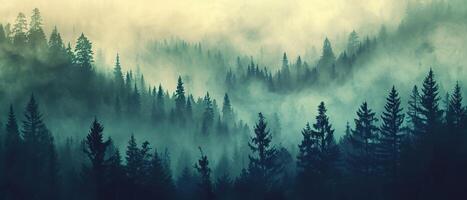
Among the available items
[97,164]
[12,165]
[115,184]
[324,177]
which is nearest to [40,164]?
[12,165]

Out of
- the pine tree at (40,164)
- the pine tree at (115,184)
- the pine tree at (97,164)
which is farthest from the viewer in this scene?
the pine tree at (40,164)

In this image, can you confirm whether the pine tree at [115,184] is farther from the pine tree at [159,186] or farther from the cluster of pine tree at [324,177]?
the pine tree at [159,186]

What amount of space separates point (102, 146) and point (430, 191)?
3104 cm

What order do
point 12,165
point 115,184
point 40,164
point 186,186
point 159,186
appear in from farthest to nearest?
point 40,164 < point 186,186 < point 12,165 < point 159,186 < point 115,184

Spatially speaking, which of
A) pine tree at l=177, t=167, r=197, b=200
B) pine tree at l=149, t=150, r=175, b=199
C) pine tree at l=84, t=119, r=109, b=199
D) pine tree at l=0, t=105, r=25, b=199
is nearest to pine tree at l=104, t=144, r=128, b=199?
pine tree at l=84, t=119, r=109, b=199

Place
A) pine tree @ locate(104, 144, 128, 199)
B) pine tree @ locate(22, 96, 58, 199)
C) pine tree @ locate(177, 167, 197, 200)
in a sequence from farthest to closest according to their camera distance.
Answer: pine tree @ locate(177, 167, 197, 200) < pine tree @ locate(22, 96, 58, 199) < pine tree @ locate(104, 144, 128, 199)

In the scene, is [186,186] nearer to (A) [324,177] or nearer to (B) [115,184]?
(A) [324,177]

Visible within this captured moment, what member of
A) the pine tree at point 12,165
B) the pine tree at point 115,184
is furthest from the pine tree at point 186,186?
the pine tree at point 115,184

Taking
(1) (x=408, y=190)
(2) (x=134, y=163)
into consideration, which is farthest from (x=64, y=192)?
(1) (x=408, y=190)

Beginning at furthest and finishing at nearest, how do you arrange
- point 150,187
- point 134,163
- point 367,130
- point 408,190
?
point 367,130 < point 134,163 < point 150,187 < point 408,190

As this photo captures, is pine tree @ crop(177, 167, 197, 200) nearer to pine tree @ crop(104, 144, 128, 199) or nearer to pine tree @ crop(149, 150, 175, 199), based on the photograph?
pine tree @ crop(149, 150, 175, 199)

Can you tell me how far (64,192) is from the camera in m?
95.9

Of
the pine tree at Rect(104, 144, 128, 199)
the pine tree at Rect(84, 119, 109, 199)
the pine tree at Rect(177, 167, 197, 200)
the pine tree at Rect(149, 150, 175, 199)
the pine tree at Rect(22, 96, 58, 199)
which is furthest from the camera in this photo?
the pine tree at Rect(177, 167, 197, 200)

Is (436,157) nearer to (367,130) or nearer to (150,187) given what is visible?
(367,130)
